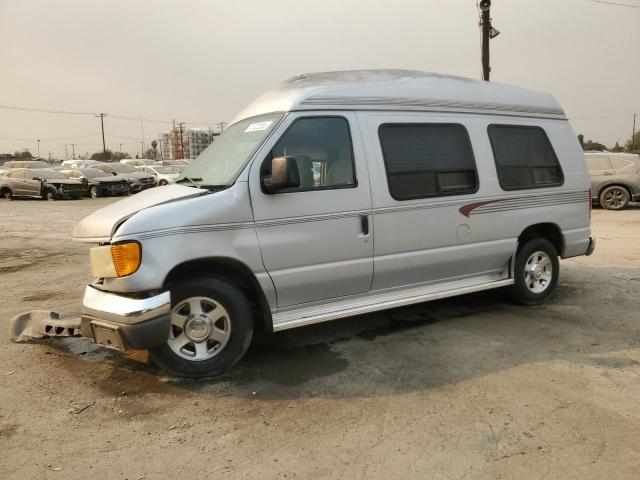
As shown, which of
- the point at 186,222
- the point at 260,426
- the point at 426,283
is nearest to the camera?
the point at 260,426

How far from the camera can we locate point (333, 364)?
4.18 metres

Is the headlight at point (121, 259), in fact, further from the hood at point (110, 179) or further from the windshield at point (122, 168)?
the windshield at point (122, 168)

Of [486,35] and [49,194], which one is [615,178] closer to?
[486,35]

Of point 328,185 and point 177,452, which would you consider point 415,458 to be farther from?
point 328,185

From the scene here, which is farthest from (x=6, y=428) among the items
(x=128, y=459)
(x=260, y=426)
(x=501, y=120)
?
(x=501, y=120)

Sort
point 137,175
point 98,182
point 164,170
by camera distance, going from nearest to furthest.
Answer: point 98,182 < point 137,175 < point 164,170

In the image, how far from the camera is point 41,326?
469 cm

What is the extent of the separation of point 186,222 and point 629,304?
491 centimetres

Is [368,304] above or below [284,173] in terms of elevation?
below

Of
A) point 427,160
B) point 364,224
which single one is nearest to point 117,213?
point 364,224

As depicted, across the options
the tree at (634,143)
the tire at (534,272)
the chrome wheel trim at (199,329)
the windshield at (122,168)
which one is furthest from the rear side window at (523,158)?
the tree at (634,143)

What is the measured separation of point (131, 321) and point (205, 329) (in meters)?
0.57

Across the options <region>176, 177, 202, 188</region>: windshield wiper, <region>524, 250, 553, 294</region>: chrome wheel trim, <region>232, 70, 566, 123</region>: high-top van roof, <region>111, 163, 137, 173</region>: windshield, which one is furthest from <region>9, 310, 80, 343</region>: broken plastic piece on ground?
<region>111, 163, 137, 173</region>: windshield

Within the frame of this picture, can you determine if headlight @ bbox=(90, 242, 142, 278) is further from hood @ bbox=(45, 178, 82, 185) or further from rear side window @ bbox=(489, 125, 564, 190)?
hood @ bbox=(45, 178, 82, 185)
